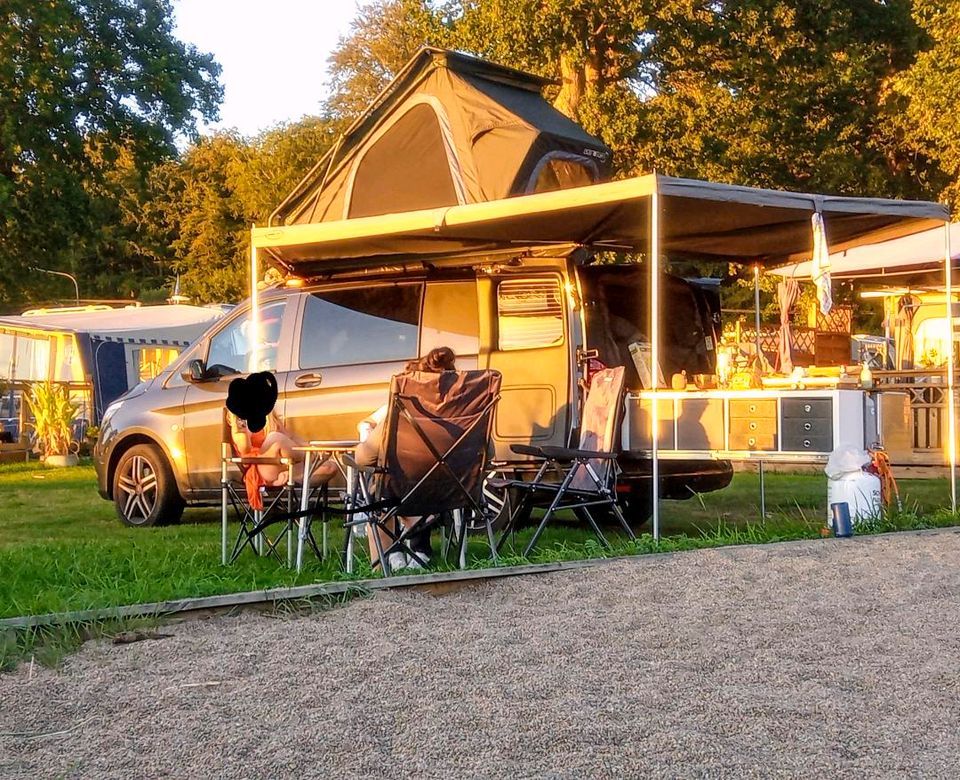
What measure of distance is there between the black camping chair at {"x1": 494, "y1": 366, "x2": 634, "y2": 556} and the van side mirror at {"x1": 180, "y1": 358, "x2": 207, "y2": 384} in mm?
2673

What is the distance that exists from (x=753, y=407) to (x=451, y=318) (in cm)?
205

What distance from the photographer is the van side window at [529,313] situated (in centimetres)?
782

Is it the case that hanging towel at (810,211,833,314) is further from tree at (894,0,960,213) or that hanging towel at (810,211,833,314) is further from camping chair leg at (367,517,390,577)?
tree at (894,0,960,213)

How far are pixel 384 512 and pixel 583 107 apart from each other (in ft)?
55.8

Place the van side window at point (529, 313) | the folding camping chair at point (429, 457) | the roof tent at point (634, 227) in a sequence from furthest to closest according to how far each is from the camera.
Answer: the van side window at point (529, 313)
the roof tent at point (634, 227)
the folding camping chair at point (429, 457)

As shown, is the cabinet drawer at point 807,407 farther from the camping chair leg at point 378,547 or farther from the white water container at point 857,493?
the camping chair leg at point 378,547

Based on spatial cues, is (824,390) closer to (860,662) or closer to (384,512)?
(384,512)

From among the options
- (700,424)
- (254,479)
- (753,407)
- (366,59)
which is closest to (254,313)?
(254,479)

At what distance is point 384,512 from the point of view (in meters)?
6.11

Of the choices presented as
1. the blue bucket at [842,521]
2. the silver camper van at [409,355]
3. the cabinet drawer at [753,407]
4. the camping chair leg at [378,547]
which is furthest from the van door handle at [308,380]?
the blue bucket at [842,521]

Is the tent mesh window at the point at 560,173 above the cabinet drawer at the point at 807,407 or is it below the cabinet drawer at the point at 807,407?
above

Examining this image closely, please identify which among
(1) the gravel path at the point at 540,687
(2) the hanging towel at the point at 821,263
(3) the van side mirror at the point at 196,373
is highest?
(2) the hanging towel at the point at 821,263

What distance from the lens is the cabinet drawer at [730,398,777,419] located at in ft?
23.9

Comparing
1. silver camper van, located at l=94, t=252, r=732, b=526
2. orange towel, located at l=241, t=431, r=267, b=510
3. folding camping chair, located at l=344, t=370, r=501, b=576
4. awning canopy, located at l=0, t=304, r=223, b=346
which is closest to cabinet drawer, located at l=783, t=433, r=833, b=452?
silver camper van, located at l=94, t=252, r=732, b=526
